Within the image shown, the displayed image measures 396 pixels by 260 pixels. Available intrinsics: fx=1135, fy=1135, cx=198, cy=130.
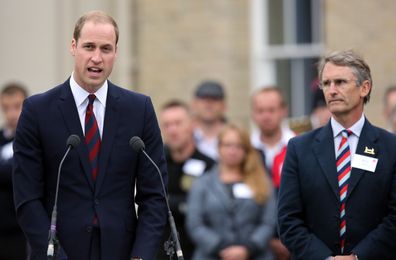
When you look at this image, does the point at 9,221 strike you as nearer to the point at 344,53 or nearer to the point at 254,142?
the point at 254,142

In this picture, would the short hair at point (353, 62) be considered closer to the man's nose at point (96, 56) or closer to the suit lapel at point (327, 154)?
the suit lapel at point (327, 154)

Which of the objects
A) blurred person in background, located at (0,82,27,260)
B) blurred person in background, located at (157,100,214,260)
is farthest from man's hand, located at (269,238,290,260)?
blurred person in background, located at (0,82,27,260)

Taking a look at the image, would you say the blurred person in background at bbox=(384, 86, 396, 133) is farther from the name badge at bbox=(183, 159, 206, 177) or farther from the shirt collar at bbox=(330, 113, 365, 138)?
the shirt collar at bbox=(330, 113, 365, 138)

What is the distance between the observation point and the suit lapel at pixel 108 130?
21.3 feet

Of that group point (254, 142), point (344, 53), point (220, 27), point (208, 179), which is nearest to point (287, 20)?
point (220, 27)

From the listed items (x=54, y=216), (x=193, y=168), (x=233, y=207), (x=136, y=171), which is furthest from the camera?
(x=193, y=168)

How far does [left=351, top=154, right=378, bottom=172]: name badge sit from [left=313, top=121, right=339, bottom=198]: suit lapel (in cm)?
13

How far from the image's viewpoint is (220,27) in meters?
14.5

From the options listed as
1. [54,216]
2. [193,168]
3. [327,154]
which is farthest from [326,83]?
[193,168]

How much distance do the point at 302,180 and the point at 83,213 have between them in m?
1.43

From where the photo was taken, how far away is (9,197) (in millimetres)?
10680

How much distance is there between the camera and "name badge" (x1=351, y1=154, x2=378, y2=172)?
273 inches

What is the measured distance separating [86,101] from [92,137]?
22cm

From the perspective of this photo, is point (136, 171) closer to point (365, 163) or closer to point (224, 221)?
point (365, 163)
